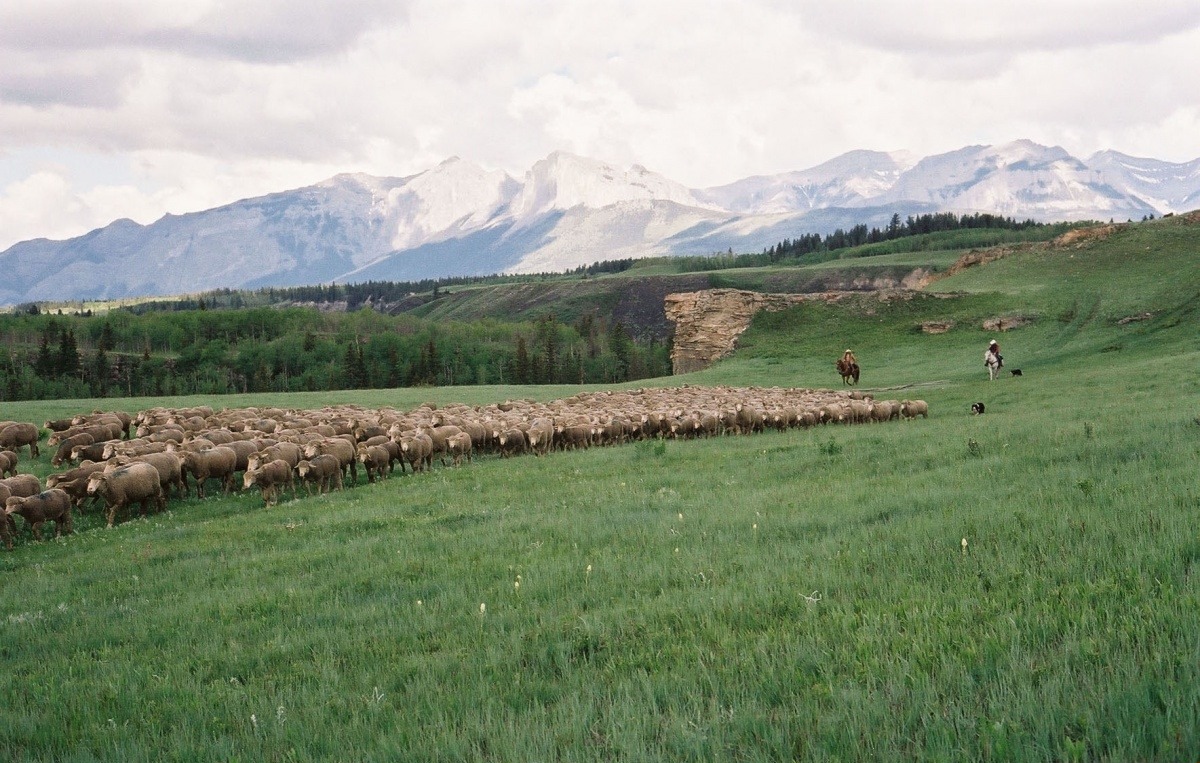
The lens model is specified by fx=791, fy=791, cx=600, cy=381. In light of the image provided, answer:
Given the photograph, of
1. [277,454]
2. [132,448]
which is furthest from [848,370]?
[132,448]

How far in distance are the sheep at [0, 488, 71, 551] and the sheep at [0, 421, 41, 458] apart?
11202mm

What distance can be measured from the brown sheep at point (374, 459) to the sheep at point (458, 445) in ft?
6.67

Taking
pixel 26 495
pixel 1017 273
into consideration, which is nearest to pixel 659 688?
pixel 26 495

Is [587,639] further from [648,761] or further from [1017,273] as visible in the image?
[1017,273]

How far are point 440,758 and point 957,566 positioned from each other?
15.8 feet

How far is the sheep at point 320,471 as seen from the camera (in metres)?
19.8

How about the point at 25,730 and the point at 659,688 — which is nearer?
the point at 659,688

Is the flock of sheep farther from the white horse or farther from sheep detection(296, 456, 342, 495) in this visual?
the white horse

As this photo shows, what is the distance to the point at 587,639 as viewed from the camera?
6.53 meters

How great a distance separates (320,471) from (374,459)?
2.13 m

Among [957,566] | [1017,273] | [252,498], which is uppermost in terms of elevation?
[1017,273]

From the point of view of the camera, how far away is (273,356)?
495 feet

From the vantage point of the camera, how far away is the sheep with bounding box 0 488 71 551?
1594cm

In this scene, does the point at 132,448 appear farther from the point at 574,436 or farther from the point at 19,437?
the point at 574,436
